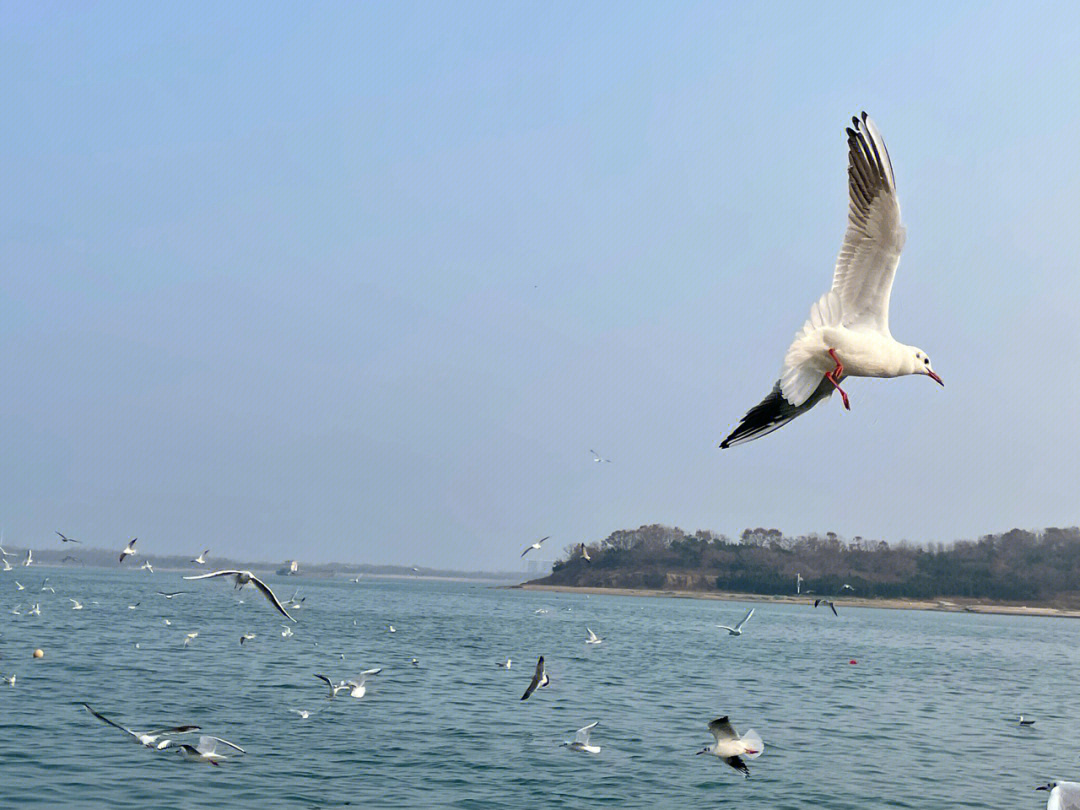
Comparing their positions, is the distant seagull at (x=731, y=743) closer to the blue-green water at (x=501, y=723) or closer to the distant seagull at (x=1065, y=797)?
the distant seagull at (x=1065, y=797)

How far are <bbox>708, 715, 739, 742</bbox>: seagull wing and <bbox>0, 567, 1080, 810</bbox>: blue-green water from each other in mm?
4025

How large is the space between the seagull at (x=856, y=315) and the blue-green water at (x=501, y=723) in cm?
953

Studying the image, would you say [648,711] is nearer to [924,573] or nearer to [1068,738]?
[1068,738]

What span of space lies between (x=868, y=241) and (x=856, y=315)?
1.76 ft

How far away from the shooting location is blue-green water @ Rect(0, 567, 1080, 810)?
15.8 m

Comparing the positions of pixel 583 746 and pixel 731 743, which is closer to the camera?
pixel 731 743

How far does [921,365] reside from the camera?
8.07 m

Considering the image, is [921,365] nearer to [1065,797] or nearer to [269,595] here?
[1065,797]

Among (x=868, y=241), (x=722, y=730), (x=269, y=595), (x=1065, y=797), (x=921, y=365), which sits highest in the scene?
(x=868, y=241)

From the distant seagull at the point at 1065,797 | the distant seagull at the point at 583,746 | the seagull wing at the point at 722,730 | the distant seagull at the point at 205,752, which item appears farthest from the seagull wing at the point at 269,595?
the distant seagull at the point at 583,746

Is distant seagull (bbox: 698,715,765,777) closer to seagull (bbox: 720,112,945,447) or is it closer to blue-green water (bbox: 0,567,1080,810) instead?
blue-green water (bbox: 0,567,1080,810)

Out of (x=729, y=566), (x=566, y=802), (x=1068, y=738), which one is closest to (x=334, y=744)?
(x=566, y=802)

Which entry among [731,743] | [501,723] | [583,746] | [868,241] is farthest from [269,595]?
[501,723]

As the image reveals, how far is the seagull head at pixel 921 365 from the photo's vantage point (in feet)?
25.9
